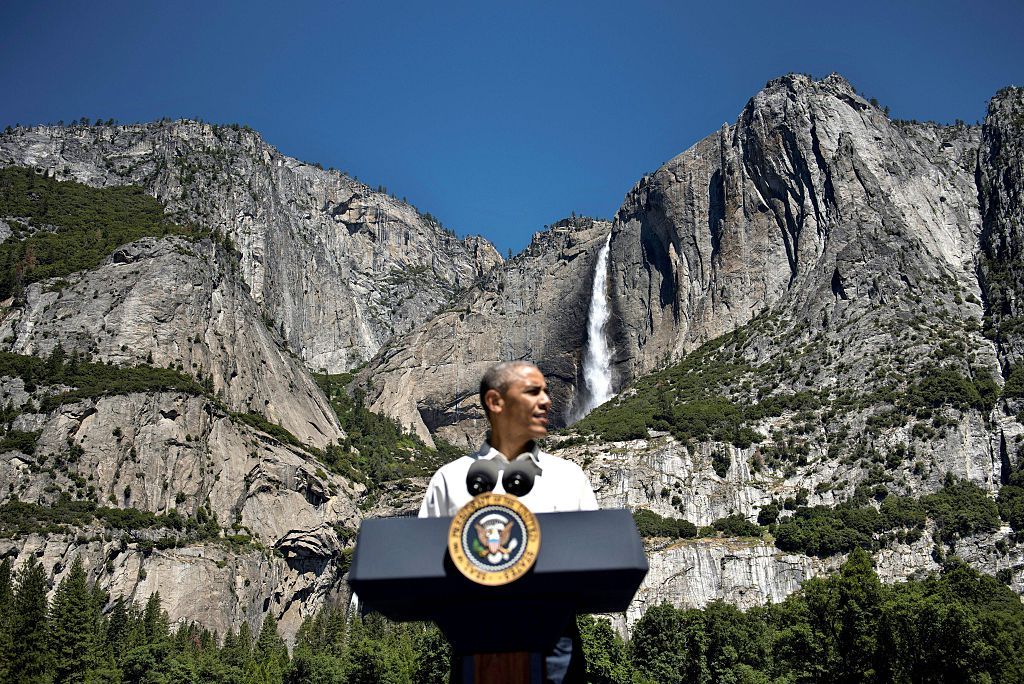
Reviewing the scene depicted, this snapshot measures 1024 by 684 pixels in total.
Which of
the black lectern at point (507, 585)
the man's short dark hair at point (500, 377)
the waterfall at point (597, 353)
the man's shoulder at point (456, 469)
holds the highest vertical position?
the waterfall at point (597, 353)

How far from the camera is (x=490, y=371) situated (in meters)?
6.99

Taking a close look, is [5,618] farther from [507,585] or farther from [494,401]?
[507,585]

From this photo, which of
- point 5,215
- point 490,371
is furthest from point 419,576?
point 5,215

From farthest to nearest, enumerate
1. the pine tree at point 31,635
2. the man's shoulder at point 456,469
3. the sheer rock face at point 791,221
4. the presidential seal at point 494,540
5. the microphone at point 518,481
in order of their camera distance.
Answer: the sheer rock face at point 791,221 < the pine tree at point 31,635 < the man's shoulder at point 456,469 < the microphone at point 518,481 < the presidential seal at point 494,540

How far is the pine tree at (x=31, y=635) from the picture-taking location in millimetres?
53750

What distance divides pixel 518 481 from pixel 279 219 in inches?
6306

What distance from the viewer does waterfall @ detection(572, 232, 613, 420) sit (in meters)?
134

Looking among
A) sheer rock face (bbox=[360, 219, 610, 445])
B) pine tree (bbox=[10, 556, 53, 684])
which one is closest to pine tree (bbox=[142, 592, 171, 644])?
pine tree (bbox=[10, 556, 53, 684])

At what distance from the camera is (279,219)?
16088 cm

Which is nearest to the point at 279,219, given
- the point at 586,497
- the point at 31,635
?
the point at 31,635

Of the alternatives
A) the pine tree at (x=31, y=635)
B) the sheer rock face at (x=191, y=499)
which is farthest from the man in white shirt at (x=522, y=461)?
the sheer rock face at (x=191, y=499)

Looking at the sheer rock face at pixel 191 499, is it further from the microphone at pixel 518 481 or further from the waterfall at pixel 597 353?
the microphone at pixel 518 481

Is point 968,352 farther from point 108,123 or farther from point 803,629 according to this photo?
point 108,123

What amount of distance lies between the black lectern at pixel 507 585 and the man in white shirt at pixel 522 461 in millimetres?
609
